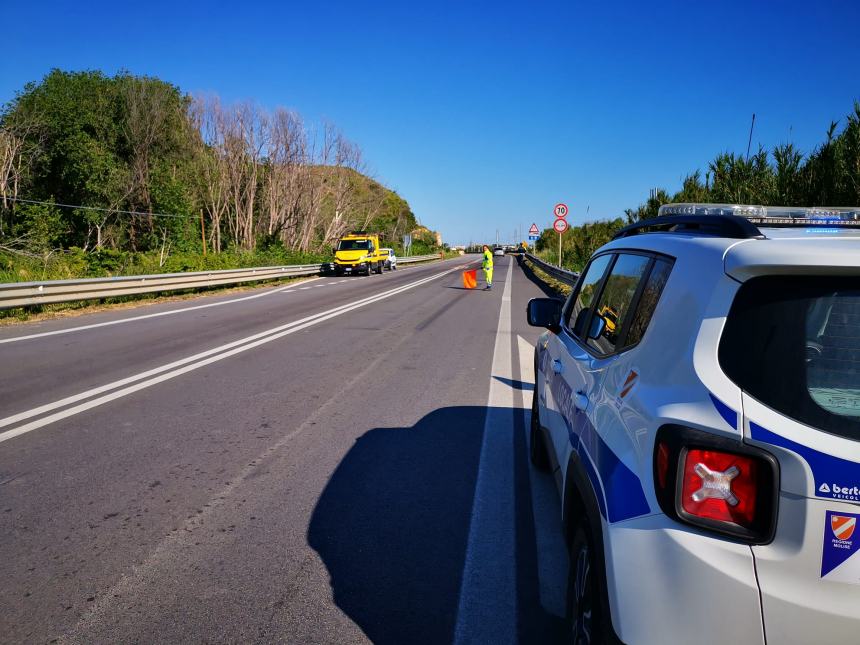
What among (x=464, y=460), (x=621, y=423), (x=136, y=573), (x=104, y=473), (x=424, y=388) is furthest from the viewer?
(x=424, y=388)

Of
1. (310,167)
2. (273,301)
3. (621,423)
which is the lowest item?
(273,301)

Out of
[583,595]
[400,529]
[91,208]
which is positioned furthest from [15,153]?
[583,595]

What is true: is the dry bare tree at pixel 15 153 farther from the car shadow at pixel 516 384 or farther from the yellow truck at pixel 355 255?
the car shadow at pixel 516 384

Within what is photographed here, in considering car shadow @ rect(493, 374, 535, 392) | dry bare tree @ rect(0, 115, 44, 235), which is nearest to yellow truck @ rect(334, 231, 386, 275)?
dry bare tree @ rect(0, 115, 44, 235)

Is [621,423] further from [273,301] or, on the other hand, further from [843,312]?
[273,301]

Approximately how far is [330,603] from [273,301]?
670 inches

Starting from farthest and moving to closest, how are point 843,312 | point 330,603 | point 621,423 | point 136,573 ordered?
point 136,573
point 330,603
point 621,423
point 843,312

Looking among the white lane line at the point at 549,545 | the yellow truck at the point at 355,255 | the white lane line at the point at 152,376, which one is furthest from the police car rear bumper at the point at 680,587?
the yellow truck at the point at 355,255

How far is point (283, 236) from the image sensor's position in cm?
5125

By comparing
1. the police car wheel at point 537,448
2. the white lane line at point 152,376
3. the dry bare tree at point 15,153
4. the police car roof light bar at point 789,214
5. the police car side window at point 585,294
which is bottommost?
the white lane line at point 152,376

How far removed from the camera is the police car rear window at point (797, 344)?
1645mm

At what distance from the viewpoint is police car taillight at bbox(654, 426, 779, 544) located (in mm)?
1590

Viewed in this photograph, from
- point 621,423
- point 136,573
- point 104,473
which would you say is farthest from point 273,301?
point 621,423

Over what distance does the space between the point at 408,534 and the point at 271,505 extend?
39.6 inches
